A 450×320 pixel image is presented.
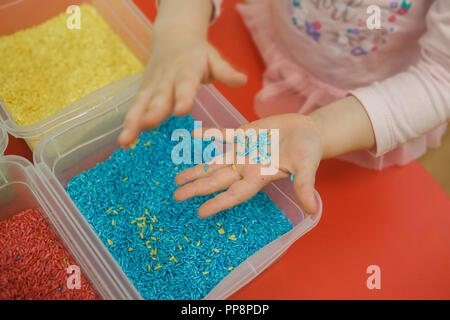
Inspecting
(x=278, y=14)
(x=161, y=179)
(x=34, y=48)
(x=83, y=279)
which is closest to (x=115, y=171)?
(x=161, y=179)

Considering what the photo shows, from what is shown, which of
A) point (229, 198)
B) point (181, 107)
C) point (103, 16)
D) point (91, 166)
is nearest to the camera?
point (181, 107)

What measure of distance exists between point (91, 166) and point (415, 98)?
57 cm

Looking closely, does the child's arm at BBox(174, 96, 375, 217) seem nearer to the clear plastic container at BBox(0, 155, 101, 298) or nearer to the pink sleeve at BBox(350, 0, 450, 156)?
the pink sleeve at BBox(350, 0, 450, 156)

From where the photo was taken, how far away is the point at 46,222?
2.31 feet

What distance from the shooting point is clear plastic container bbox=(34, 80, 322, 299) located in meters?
0.60

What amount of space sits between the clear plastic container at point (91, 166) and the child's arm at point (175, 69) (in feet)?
0.34

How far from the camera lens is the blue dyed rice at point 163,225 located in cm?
65

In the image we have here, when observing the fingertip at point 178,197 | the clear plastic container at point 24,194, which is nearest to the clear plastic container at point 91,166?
the clear plastic container at point 24,194

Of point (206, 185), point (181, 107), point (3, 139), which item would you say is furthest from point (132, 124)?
point (3, 139)

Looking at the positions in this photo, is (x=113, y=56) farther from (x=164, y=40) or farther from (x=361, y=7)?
(x=361, y=7)

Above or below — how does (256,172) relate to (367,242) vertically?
above

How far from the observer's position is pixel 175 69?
61cm

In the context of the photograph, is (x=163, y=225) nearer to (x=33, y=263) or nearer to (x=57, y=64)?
(x=33, y=263)

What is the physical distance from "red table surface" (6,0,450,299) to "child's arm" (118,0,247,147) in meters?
0.21
